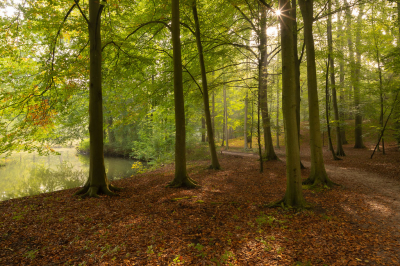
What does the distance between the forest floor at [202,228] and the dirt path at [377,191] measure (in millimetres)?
29

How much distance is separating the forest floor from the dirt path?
0.03m

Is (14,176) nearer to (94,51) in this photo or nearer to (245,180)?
(94,51)

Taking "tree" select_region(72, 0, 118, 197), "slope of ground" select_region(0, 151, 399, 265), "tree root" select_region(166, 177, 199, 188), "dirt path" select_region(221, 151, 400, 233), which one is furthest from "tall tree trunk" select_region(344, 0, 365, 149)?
"tree" select_region(72, 0, 118, 197)

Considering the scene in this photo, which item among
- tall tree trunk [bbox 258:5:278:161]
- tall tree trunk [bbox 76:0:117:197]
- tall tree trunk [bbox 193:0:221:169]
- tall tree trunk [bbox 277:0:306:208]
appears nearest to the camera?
tall tree trunk [bbox 277:0:306:208]

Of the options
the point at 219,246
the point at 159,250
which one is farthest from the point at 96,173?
the point at 219,246

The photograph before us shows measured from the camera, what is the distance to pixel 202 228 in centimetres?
435

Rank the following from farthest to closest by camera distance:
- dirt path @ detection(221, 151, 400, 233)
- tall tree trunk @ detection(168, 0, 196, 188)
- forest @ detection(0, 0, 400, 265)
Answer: tall tree trunk @ detection(168, 0, 196, 188) → dirt path @ detection(221, 151, 400, 233) → forest @ detection(0, 0, 400, 265)

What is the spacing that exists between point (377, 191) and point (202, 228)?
21.4 feet

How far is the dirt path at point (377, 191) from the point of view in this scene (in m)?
4.73

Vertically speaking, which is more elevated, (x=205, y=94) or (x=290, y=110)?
(x=205, y=94)

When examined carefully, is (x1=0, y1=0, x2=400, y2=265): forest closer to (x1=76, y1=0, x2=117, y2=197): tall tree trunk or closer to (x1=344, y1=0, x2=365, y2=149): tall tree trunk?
(x1=76, y1=0, x2=117, y2=197): tall tree trunk

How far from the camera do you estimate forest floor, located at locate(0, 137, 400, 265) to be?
10.8 ft

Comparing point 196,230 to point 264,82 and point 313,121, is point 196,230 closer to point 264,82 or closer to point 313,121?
point 313,121

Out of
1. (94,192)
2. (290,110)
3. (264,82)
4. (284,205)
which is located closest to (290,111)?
(290,110)
